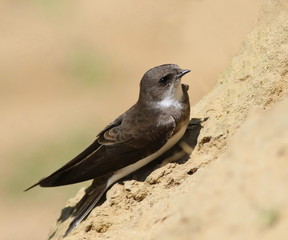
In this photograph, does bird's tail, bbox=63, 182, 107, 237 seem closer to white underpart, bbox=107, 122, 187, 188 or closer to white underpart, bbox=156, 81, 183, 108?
white underpart, bbox=107, 122, 187, 188

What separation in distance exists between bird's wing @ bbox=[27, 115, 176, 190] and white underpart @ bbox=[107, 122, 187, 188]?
0.04m

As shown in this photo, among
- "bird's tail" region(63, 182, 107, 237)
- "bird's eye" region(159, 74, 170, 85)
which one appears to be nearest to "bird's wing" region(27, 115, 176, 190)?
"bird's tail" region(63, 182, 107, 237)

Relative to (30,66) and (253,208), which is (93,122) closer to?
(30,66)

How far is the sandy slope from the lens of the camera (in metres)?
Answer: 3.66

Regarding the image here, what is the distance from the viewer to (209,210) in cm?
384

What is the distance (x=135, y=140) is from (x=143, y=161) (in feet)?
0.66

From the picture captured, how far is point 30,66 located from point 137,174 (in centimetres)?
974

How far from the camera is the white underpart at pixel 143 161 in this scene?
6.69 m

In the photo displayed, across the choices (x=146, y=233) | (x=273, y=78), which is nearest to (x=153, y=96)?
(x=273, y=78)

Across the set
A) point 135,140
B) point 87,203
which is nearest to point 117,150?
point 135,140

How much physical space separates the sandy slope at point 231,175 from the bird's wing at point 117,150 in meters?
0.24

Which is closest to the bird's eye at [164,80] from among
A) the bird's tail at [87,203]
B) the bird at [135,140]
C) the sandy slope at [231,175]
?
the bird at [135,140]

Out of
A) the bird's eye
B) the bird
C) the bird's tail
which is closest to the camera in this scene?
the bird's tail

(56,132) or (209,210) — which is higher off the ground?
(56,132)
